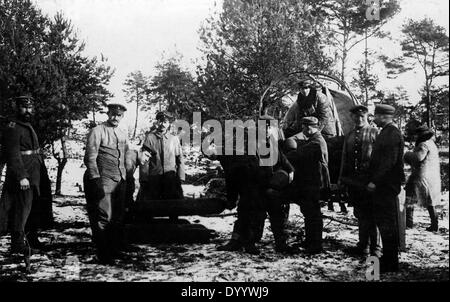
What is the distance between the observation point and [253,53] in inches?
476

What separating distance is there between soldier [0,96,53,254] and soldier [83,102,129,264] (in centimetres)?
71

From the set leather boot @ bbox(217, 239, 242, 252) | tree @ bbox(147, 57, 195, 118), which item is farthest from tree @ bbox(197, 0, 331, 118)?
leather boot @ bbox(217, 239, 242, 252)

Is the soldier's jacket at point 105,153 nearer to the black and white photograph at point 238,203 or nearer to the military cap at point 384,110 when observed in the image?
the black and white photograph at point 238,203

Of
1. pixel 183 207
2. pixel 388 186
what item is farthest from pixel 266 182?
pixel 388 186

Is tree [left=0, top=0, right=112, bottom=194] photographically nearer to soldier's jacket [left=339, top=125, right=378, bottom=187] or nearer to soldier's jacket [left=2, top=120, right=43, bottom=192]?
soldier's jacket [left=2, top=120, right=43, bottom=192]

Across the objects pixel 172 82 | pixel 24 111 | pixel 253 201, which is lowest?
pixel 253 201

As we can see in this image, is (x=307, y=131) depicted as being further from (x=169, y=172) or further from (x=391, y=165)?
(x=169, y=172)

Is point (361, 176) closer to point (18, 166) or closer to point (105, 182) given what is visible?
point (105, 182)

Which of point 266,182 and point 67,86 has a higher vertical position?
point 67,86

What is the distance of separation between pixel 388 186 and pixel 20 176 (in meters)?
4.35

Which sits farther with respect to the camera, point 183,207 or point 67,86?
point 67,86

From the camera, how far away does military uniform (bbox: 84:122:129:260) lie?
4.78 m

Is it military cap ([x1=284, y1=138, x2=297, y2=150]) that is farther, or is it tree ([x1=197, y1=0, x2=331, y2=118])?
tree ([x1=197, y1=0, x2=331, y2=118])
